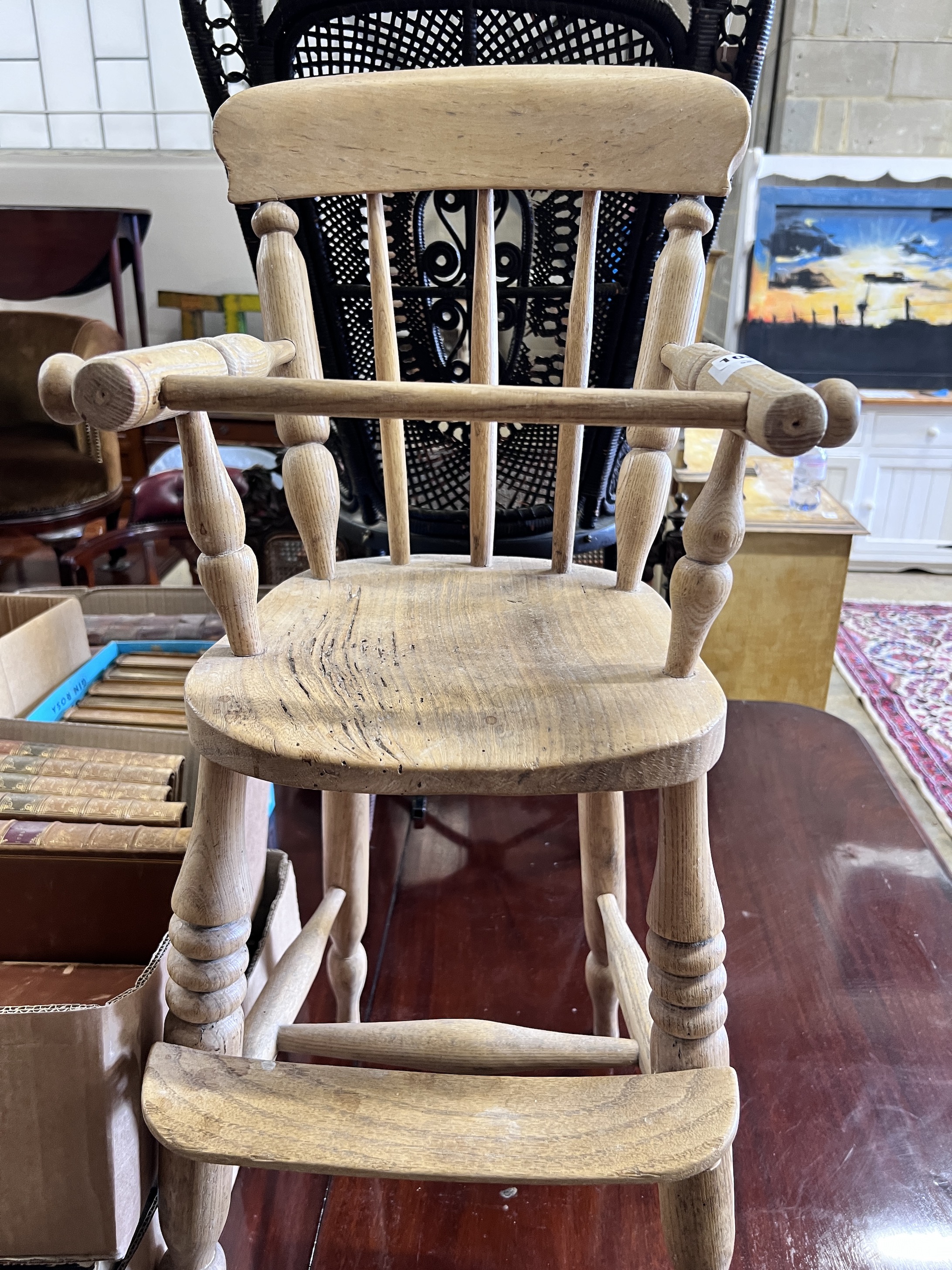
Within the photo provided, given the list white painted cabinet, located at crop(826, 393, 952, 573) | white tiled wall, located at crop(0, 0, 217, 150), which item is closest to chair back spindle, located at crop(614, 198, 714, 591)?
white painted cabinet, located at crop(826, 393, 952, 573)

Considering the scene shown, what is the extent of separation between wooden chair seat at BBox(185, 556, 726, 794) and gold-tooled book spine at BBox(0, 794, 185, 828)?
0.65ft

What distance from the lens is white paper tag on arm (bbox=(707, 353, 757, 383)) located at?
52cm

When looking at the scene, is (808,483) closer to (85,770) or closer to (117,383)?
(85,770)

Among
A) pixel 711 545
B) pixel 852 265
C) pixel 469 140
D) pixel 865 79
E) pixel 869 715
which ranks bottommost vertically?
pixel 869 715

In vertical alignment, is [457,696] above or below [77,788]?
above

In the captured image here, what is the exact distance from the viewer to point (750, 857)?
1097mm

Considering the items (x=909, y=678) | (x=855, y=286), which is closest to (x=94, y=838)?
(x=909, y=678)

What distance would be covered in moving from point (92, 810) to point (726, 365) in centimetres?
59

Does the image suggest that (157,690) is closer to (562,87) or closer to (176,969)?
(176,969)

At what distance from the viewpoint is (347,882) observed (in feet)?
2.73

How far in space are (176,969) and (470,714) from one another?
0.25 m

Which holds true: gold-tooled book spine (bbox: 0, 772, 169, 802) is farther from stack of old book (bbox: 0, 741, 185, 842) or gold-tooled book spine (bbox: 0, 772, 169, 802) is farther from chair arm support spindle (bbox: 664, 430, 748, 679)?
chair arm support spindle (bbox: 664, 430, 748, 679)

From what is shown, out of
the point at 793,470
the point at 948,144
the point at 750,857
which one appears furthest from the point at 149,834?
the point at 948,144

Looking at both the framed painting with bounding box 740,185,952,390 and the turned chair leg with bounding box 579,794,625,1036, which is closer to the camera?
the turned chair leg with bounding box 579,794,625,1036
